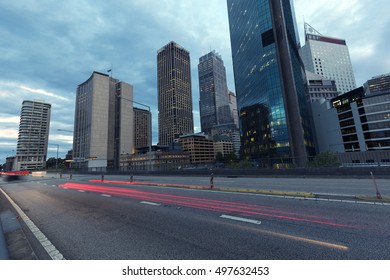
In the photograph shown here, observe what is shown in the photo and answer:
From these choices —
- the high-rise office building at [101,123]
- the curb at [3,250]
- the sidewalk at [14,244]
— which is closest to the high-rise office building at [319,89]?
the high-rise office building at [101,123]

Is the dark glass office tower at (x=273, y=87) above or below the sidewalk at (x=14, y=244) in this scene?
above

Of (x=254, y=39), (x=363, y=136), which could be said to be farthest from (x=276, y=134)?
(x=254, y=39)

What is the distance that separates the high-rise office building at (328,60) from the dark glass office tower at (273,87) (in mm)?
115607

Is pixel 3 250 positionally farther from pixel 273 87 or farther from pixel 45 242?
pixel 273 87

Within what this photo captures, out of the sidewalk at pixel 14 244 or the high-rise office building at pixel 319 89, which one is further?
the high-rise office building at pixel 319 89

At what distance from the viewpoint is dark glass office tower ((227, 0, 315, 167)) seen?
244 ft

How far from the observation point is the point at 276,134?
254 ft

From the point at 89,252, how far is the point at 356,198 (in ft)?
32.7

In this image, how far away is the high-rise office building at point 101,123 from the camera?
496ft

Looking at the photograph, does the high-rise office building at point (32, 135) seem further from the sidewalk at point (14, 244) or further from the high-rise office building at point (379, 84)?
the high-rise office building at point (379, 84)

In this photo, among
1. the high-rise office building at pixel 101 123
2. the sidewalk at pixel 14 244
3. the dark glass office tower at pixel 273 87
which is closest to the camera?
the sidewalk at pixel 14 244

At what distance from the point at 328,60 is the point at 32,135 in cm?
28610
